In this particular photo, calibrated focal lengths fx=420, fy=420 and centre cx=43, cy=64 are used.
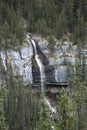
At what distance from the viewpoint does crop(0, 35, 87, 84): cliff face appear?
97.3 meters

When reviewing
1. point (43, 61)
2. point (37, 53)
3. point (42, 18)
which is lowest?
point (43, 61)

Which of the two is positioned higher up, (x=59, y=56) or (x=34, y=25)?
(x=34, y=25)

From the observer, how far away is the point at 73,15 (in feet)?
382

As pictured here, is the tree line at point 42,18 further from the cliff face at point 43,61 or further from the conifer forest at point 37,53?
the cliff face at point 43,61

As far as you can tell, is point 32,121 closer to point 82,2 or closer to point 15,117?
point 15,117

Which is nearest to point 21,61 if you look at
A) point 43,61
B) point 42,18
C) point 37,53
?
Result: point 37,53

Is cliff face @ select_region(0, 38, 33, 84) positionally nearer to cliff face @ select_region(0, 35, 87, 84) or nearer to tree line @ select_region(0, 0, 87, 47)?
cliff face @ select_region(0, 35, 87, 84)

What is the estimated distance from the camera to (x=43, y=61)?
331 feet

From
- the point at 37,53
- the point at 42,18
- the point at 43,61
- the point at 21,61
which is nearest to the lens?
the point at 21,61

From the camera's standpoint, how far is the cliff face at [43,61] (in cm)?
9731

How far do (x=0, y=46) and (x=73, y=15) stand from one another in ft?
88.3

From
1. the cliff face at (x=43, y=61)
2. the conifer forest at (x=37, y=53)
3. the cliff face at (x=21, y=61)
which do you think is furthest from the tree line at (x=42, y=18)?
the cliff face at (x=43, y=61)

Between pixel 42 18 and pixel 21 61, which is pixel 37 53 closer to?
pixel 21 61

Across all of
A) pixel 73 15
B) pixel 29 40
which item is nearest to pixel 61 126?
pixel 29 40
